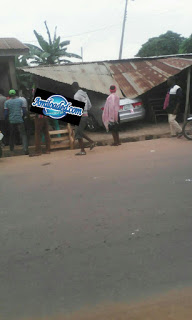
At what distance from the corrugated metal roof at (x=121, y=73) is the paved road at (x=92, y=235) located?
15.9 ft

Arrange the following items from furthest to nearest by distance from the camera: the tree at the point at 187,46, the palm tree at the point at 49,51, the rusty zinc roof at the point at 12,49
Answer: the tree at the point at 187,46 → the palm tree at the point at 49,51 → the rusty zinc roof at the point at 12,49

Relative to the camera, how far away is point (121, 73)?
1172 cm

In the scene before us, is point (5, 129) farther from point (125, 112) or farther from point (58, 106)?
point (125, 112)

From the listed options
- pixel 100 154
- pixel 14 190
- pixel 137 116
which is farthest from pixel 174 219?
pixel 137 116

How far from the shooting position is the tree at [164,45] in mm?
32062

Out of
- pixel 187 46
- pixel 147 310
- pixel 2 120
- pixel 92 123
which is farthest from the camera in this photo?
pixel 187 46

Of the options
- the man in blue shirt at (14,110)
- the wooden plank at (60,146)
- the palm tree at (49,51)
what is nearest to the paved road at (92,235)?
the man in blue shirt at (14,110)

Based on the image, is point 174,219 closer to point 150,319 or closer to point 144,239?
point 144,239

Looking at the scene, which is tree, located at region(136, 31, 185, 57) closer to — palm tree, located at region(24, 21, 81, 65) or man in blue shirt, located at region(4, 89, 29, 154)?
palm tree, located at region(24, 21, 81, 65)

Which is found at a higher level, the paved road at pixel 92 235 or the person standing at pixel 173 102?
the person standing at pixel 173 102

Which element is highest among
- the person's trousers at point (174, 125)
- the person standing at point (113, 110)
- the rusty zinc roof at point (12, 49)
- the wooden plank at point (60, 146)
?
the rusty zinc roof at point (12, 49)

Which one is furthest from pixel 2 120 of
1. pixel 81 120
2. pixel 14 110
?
pixel 81 120

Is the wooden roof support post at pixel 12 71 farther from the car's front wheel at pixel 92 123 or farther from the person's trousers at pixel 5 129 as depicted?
the car's front wheel at pixel 92 123

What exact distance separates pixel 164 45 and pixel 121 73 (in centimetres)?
2269
